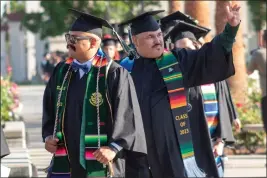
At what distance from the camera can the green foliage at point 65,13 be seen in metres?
50.0

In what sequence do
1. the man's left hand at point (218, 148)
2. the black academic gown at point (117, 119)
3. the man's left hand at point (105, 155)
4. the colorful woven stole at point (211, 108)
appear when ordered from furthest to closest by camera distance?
the colorful woven stole at point (211, 108) → the man's left hand at point (218, 148) → the black academic gown at point (117, 119) → the man's left hand at point (105, 155)

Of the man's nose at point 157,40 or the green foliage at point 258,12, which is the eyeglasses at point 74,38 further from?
the green foliage at point 258,12

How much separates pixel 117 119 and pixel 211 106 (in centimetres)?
296

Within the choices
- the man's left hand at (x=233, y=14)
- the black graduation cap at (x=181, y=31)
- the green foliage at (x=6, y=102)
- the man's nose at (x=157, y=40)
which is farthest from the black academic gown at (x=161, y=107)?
the green foliage at (x=6, y=102)

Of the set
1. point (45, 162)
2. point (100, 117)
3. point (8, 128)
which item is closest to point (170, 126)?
point (100, 117)

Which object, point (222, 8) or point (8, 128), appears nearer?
point (8, 128)

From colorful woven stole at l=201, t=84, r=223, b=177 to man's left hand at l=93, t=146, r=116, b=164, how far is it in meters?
2.88

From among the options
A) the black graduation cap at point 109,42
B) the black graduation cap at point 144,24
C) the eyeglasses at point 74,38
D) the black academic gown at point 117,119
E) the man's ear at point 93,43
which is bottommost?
the black academic gown at point 117,119

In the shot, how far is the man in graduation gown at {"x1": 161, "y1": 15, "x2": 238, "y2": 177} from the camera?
9547 millimetres

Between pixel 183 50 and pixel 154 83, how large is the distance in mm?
394

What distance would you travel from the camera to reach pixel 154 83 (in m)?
8.59

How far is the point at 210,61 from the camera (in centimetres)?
842

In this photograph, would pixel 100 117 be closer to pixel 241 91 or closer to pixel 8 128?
pixel 8 128

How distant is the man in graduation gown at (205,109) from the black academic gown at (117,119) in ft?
6.36
